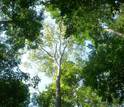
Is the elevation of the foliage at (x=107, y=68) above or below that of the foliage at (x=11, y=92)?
above

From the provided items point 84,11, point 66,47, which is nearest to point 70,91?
point 66,47

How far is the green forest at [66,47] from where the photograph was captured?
54.4 feet

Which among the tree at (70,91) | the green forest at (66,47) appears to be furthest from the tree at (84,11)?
the tree at (70,91)

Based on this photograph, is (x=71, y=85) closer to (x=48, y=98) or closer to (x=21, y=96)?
(x=48, y=98)

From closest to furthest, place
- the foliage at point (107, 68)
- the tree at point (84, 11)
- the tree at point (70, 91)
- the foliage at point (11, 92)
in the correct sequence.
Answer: the tree at point (84, 11)
the foliage at point (11, 92)
the foliage at point (107, 68)
the tree at point (70, 91)

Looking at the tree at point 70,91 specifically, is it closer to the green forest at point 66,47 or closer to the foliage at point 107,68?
the green forest at point 66,47

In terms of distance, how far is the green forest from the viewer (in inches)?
653

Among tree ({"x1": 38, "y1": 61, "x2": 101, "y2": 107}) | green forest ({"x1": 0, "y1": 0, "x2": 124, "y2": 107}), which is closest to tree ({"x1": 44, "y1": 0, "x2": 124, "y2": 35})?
green forest ({"x1": 0, "y1": 0, "x2": 124, "y2": 107})

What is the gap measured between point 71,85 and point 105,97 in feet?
42.4

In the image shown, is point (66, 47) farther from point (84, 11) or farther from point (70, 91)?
point (84, 11)

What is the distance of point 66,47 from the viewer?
34812 mm

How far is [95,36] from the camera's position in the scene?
2359 cm

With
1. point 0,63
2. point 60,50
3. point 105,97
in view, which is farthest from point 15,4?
point 60,50

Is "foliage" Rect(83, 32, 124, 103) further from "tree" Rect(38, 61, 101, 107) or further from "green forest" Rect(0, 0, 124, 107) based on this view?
"tree" Rect(38, 61, 101, 107)
